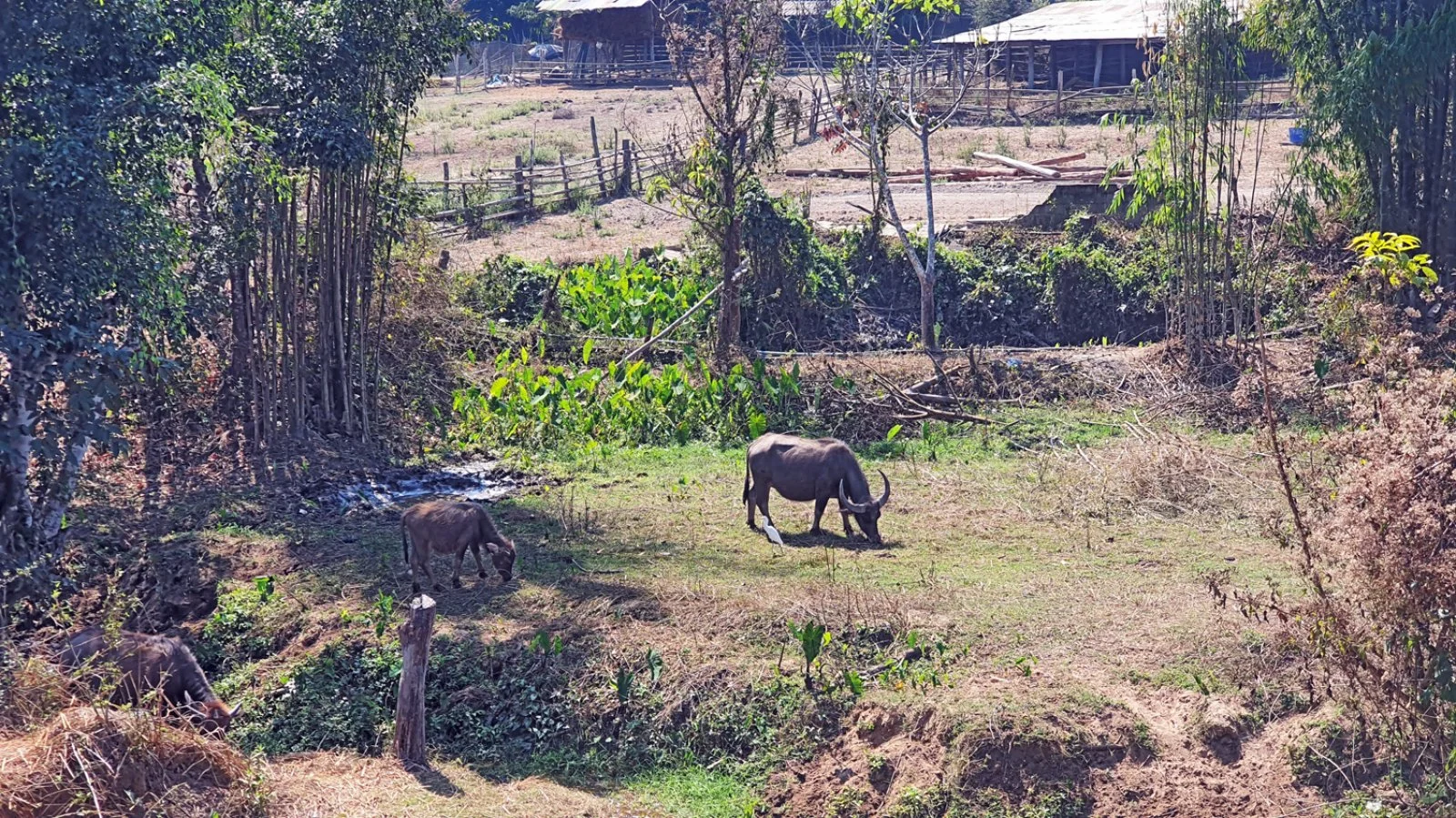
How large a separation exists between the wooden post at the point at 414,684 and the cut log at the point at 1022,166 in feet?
67.3

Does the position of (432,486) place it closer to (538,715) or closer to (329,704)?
(329,704)

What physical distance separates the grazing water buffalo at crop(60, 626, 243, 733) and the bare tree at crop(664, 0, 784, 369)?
10032 millimetres

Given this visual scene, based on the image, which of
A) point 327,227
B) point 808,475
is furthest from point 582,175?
point 808,475

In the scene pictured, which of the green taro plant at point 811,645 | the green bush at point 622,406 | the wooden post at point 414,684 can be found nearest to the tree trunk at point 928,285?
the green bush at point 622,406

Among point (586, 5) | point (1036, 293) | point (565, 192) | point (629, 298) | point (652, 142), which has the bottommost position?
point (1036, 293)

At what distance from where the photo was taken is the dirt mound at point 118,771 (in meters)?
7.43

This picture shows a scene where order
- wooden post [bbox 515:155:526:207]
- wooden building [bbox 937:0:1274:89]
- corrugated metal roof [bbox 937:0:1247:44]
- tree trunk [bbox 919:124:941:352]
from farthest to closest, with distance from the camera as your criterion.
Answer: wooden building [bbox 937:0:1274:89]
corrugated metal roof [bbox 937:0:1247:44]
wooden post [bbox 515:155:526:207]
tree trunk [bbox 919:124:941:352]

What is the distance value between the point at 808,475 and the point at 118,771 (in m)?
6.61

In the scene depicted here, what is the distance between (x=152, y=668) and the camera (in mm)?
8938

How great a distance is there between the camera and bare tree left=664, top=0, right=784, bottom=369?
18.1 metres

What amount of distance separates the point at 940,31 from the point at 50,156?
37733mm

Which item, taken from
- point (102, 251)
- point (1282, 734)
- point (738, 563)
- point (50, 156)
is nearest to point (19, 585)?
point (102, 251)

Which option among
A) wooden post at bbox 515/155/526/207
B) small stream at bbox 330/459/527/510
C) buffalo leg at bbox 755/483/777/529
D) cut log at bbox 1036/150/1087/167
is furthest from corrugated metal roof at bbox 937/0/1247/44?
buffalo leg at bbox 755/483/777/529

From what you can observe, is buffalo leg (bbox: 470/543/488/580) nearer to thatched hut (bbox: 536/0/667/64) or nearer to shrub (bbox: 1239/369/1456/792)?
shrub (bbox: 1239/369/1456/792)
